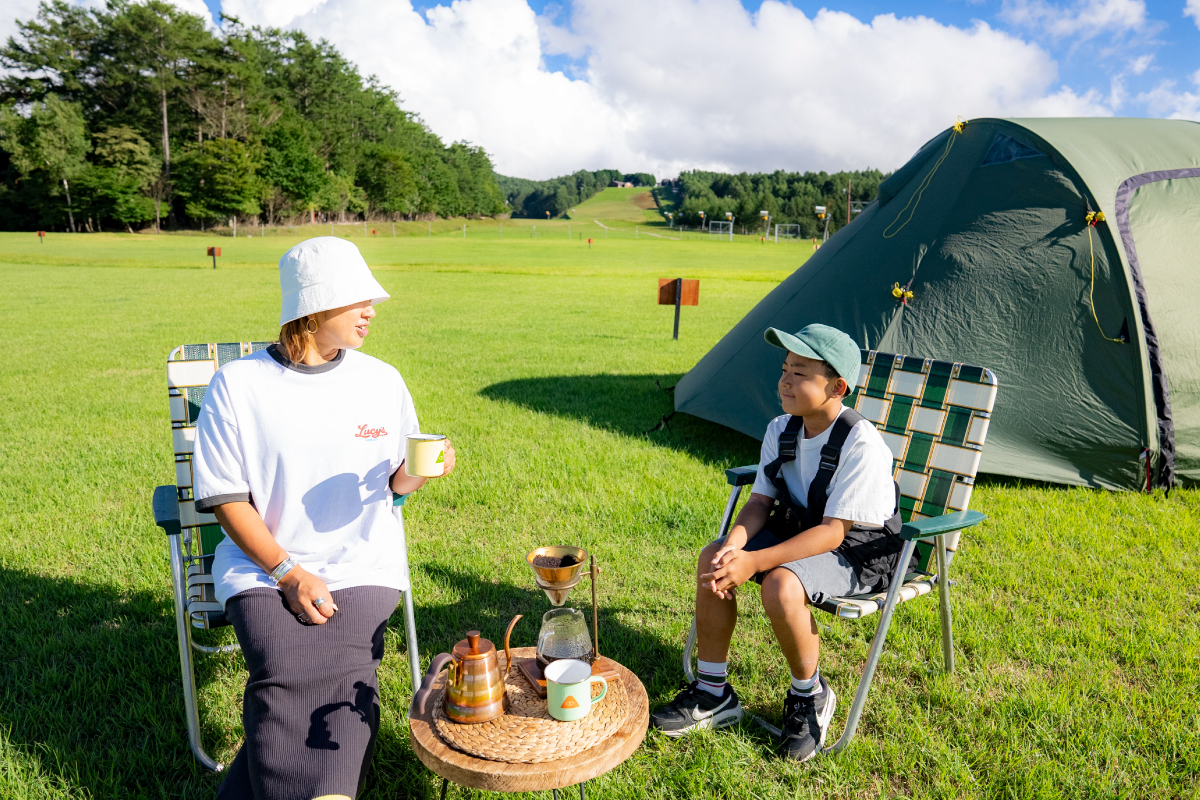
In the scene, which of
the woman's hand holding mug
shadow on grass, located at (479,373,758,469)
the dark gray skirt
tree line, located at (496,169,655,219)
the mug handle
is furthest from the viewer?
tree line, located at (496,169,655,219)

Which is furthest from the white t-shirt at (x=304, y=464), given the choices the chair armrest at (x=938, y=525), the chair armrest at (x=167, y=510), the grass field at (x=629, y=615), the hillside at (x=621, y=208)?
the hillside at (x=621, y=208)

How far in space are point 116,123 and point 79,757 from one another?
72.8 metres

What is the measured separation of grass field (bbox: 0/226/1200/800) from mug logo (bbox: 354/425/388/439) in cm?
110

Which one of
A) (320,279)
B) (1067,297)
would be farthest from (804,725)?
(1067,297)

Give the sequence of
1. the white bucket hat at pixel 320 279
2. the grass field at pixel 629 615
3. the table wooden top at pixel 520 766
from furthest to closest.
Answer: the grass field at pixel 629 615 < the white bucket hat at pixel 320 279 < the table wooden top at pixel 520 766

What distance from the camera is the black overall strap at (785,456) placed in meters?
2.78

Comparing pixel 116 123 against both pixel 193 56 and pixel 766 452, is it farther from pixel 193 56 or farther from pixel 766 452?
pixel 766 452

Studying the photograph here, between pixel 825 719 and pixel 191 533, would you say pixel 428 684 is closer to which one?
pixel 825 719

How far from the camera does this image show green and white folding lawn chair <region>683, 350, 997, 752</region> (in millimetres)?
2947

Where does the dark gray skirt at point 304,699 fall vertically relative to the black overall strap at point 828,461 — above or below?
below

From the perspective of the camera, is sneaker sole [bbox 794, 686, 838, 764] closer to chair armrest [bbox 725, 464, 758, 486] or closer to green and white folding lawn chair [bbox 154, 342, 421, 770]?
chair armrest [bbox 725, 464, 758, 486]

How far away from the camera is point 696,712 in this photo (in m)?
2.65

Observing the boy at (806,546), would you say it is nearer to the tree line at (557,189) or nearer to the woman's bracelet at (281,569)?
the woman's bracelet at (281,569)

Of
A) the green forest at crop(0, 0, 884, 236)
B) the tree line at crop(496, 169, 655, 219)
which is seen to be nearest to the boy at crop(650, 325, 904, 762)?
the green forest at crop(0, 0, 884, 236)
